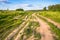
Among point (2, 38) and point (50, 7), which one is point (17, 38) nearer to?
point (2, 38)

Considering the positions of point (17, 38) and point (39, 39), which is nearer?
point (39, 39)

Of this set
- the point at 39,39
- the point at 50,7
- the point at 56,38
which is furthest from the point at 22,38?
the point at 50,7

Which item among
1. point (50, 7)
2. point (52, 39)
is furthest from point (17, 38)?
point (50, 7)

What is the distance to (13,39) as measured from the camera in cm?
1922

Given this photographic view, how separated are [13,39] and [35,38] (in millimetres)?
2091

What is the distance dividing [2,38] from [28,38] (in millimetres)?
2667

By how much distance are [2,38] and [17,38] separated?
160 cm

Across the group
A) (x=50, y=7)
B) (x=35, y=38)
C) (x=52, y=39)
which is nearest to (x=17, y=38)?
(x=35, y=38)

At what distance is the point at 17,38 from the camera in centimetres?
1966

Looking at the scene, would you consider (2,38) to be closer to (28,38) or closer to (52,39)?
(28,38)

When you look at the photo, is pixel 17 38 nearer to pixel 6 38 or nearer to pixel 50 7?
pixel 6 38

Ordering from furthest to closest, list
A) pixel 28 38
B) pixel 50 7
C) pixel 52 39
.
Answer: pixel 50 7 → pixel 28 38 → pixel 52 39

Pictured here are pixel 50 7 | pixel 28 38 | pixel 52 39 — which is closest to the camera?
pixel 52 39

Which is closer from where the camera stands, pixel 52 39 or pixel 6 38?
pixel 52 39
